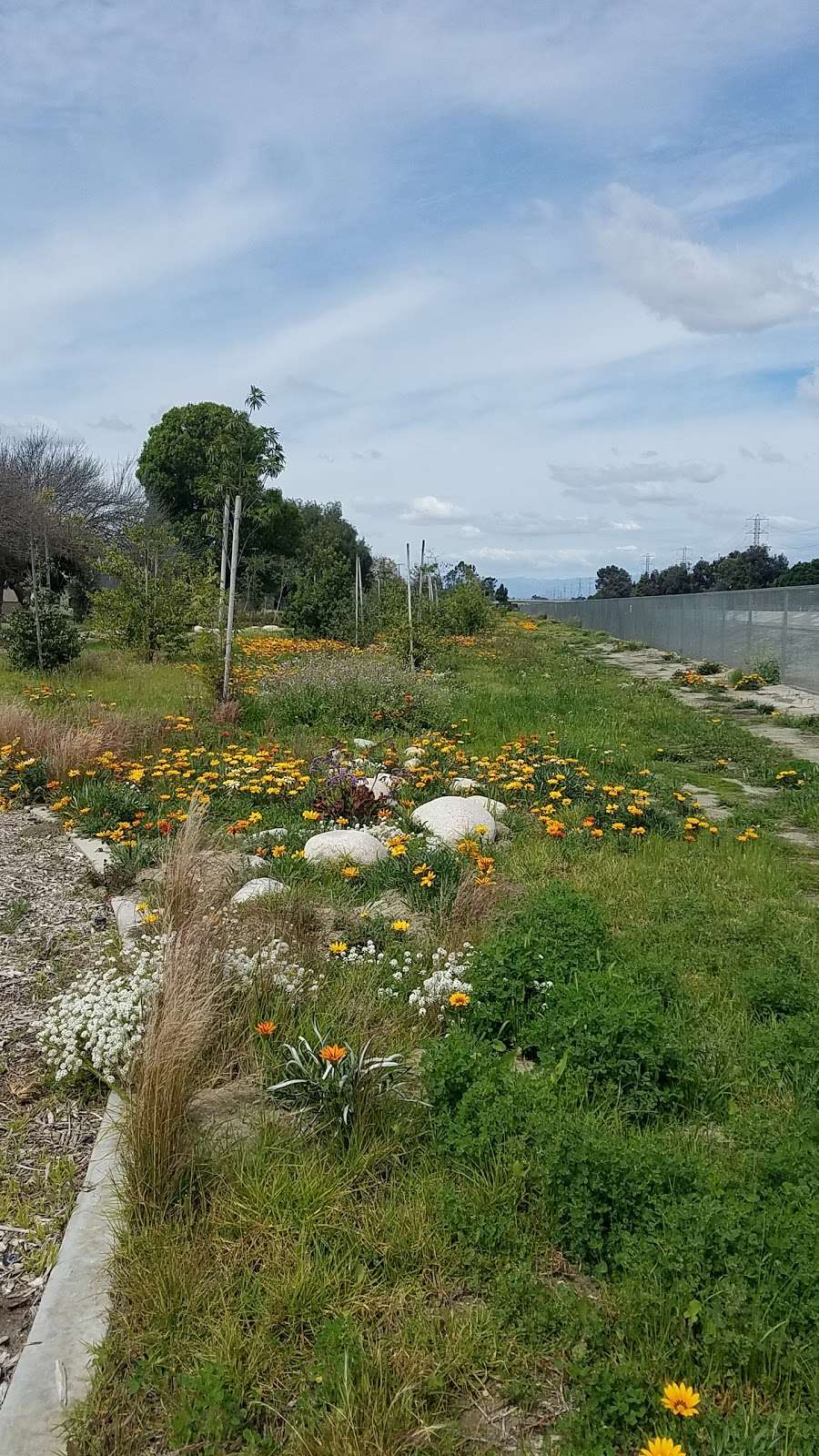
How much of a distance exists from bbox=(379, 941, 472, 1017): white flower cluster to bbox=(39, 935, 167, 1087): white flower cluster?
2.75ft

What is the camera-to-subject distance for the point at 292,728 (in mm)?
8945

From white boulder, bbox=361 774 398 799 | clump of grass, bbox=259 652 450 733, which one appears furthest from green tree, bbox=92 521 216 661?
white boulder, bbox=361 774 398 799

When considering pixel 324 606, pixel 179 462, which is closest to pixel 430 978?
pixel 324 606

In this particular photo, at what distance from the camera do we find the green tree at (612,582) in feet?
262

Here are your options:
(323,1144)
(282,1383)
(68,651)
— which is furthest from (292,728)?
(282,1383)

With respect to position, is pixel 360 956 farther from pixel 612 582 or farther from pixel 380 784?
pixel 612 582

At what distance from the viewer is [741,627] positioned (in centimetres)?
1841

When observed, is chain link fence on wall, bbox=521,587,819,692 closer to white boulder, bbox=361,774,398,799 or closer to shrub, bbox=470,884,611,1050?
white boulder, bbox=361,774,398,799

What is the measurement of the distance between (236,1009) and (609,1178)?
4.74 ft

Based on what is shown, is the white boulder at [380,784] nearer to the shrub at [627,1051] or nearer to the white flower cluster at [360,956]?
the white flower cluster at [360,956]

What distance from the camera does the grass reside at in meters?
1.84

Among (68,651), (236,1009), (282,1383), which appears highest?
(68,651)

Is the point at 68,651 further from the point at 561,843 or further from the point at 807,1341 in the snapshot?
the point at 807,1341

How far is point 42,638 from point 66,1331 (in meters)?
11.8
